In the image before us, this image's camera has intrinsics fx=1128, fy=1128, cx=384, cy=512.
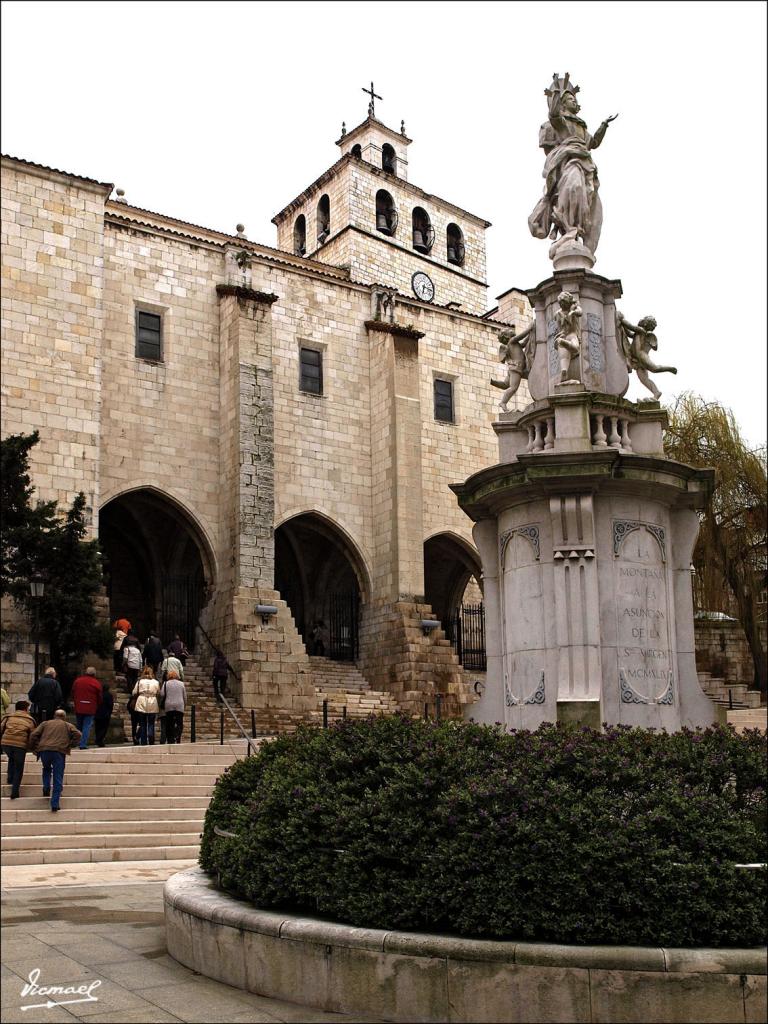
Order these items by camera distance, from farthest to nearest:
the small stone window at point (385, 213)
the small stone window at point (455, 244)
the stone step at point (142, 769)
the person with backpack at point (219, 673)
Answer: the small stone window at point (455, 244), the small stone window at point (385, 213), the person with backpack at point (219, 673), the stone step at point (142, 769)

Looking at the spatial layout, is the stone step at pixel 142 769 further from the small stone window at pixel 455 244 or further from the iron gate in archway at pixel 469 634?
the small stone window at pixel 455 244

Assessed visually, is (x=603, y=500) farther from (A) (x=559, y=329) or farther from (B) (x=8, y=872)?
(B) (x=8, y=872)

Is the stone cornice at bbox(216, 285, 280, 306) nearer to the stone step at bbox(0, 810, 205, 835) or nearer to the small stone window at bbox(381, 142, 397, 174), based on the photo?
the stone step at bbox(0, 810, 205, 835)

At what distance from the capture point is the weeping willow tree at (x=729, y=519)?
90.2ft

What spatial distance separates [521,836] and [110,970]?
8.21ft

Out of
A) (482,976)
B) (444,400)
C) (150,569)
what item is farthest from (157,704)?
(444,400)

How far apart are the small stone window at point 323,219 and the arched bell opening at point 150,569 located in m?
16.2

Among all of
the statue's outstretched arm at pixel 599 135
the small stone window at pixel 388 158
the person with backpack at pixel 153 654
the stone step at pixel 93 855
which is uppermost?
the small stone window at pixel 388 158

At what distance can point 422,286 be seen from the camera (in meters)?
42.1

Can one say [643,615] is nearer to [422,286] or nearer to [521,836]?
[521,836]

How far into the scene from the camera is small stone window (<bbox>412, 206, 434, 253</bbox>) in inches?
1706

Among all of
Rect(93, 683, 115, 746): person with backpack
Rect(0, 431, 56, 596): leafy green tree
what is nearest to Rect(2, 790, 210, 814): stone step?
Rect(93, 683, 115, 746): person with backpack

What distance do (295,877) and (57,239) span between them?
71.9 ft

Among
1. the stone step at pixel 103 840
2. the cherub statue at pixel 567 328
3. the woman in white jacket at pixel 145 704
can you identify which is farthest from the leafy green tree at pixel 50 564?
the cherub statue at pixel 567 328
